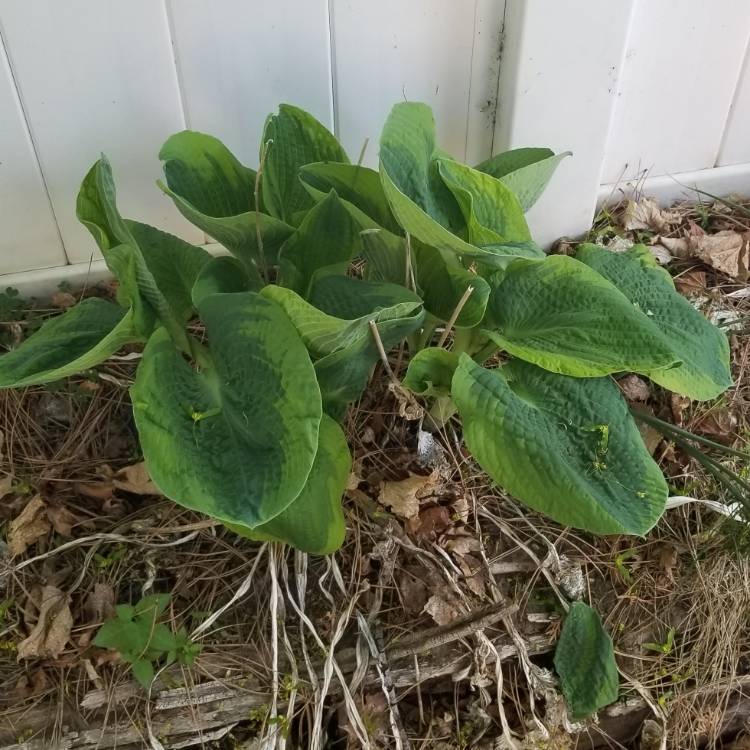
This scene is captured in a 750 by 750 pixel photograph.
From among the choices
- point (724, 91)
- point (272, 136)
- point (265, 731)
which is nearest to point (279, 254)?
point (272, 136)

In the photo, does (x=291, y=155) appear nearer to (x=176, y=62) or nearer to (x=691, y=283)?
(x=176, y=62)

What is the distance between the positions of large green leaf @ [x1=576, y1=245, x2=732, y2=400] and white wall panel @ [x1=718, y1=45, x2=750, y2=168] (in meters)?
0.53

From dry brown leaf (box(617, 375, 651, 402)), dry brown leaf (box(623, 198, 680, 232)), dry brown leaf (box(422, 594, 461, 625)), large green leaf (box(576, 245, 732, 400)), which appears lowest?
dry brown leaf (box(422, 594, 461, 625))

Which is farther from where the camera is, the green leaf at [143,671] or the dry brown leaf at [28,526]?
the dry brown leaf at [28,526]

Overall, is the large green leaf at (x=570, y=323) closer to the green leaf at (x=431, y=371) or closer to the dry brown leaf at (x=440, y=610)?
the green leaf at (x=431, y=371)

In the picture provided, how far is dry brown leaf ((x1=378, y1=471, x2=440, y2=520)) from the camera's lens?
1.04 m

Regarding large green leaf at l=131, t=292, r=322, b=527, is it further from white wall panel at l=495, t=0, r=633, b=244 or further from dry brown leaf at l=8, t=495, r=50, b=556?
white wall panel at l=495, t=0, r=633, b=244

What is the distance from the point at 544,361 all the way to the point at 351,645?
464 millimetres

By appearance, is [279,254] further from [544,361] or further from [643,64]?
[643,64]

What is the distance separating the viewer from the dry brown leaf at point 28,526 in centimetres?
100

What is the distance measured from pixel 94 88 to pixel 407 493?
2.34 feet

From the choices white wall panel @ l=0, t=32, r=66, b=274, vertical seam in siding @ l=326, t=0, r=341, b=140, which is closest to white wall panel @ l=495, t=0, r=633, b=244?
vertical seam in siding @ l=326, t=0, r=341, b=140

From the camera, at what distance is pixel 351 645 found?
101cm

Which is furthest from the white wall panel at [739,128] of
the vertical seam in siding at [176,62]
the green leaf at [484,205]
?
the vertical seam in siding at [176,62]
